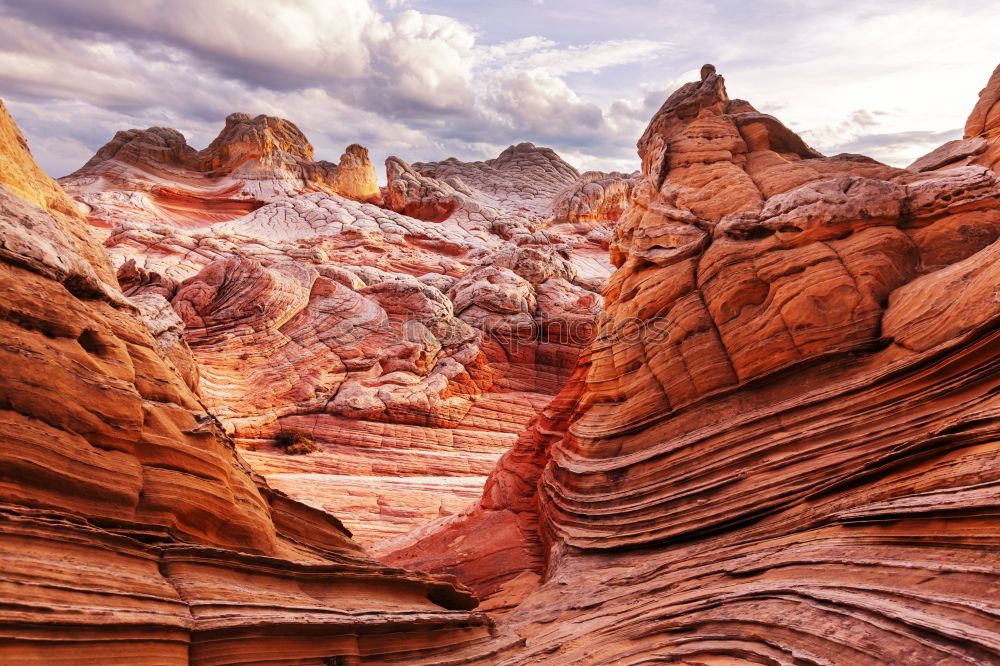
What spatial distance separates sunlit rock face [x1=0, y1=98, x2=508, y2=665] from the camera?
3.84 meters

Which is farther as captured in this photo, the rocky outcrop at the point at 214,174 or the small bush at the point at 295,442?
the rocky outcrop at the point at 214,174

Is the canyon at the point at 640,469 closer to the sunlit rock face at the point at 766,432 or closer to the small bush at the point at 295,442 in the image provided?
the sunlit rock face at the point at 766,432

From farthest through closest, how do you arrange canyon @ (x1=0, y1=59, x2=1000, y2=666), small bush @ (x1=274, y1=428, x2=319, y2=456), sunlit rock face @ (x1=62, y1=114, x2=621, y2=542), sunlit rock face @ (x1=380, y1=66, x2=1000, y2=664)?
1. small bush @ (x1=274, y1=428, x2=319, y2=456)
2. sunlit rock face @ (x1=62, y1=114, x2=621, y2=542)
3. sunlit rock face @ (x1=380, y1=66, x2=1000, y2=664)
4. canyon @ (x1=0, y1=59, x2=1000, y2=666)

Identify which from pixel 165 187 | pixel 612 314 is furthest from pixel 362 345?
pixel 165 187

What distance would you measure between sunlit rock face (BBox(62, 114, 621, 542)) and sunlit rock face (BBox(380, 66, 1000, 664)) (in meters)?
5.43

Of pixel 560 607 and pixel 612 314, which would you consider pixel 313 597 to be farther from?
pixel 612 314

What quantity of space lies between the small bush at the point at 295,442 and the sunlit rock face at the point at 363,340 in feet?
1.01

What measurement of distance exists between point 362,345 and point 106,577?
18.4 m

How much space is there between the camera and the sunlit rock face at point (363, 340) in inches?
676

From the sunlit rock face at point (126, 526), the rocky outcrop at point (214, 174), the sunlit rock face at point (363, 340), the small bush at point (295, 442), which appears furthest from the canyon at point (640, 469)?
the rocky outcrop at point (214, 174)

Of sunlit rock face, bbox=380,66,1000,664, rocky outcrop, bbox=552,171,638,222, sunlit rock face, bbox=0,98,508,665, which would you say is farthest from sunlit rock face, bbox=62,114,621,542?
rocky outcrop, bbox=552,171,638,222

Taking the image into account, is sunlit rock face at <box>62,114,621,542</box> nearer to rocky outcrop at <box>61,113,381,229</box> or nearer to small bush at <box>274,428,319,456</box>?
small bush at <box>274,428,319,456</box>

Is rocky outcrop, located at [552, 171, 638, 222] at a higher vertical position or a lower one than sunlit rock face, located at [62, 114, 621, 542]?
higher

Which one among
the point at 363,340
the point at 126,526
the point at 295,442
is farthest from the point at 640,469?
the point at 363,340
